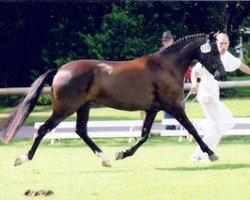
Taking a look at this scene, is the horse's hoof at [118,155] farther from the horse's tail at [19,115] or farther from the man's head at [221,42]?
the man's head at [221,42]

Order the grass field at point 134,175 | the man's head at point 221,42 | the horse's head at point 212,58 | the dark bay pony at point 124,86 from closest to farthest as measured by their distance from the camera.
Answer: the grass field at point 134,175 < the dark bay pony at point 124,86 < the horse's head at point 212,58 < the man's head at point 221,42

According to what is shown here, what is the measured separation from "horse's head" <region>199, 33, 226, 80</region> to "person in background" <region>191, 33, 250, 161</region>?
0.29 metres

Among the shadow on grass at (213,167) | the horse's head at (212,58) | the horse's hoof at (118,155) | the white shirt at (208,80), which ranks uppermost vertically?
the horse's head at (212,58)

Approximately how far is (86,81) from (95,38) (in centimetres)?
1851

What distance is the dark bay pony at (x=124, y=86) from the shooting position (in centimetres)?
1033

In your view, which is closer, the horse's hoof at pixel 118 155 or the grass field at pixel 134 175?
the grass field at pixel 134 175

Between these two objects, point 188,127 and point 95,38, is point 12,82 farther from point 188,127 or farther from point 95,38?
point 188,127

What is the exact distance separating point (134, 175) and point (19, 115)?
2021mm

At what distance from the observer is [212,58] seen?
1085 centimetres

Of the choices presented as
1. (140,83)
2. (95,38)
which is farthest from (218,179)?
(95,38)

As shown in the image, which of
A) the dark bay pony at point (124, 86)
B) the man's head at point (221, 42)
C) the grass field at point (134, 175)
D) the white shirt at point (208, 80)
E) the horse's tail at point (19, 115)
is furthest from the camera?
the man's head at point (221, 42)

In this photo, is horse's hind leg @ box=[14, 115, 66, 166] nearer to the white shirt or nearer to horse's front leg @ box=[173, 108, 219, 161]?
horse's front leg @ box=[173, 108, 219, 161]

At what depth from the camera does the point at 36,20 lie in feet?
94.5

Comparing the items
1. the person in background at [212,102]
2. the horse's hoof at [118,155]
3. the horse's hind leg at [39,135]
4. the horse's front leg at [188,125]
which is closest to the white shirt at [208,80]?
the person in background at [212,102]
